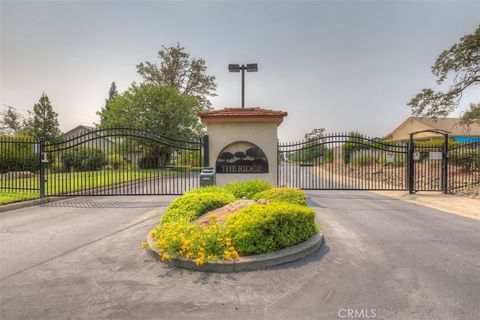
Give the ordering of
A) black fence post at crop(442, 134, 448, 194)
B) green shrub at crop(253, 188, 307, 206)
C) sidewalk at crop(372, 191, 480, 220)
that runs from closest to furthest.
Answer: green shrub at crop(253, 188, 307, 206) → sidewalk at crop(372, 191, 480, 220) → black fence post at crop(442, 134, 448, 194)

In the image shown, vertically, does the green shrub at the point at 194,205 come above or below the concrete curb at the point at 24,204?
above

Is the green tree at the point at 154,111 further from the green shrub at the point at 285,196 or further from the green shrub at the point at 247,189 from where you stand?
the green shrub at the point at 285,196

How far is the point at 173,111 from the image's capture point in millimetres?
23766

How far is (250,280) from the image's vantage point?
349 cm

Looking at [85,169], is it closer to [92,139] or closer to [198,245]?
[92,139]

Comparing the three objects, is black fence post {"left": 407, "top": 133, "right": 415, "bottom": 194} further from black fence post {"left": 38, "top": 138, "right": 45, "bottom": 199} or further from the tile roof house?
the tile roof house

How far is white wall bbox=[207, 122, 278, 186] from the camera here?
8.84 metres

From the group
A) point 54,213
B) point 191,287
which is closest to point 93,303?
point 191,287

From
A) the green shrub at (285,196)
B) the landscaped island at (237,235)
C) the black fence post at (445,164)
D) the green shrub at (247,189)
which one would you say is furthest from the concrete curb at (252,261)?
the black fence post at (445,164)

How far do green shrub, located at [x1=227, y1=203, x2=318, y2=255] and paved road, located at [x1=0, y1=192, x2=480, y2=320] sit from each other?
1.27 ft

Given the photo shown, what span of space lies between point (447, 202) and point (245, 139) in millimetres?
7422

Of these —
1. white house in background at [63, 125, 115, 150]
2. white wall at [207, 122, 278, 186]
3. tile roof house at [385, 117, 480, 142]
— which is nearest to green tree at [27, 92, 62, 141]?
white house in background at [63, 125, 115, 150]

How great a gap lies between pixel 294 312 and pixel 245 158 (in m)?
6.38

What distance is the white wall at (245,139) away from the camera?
348 inches
